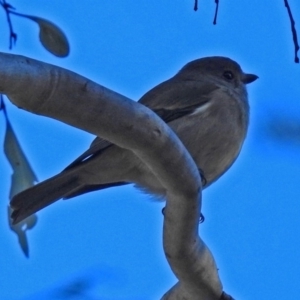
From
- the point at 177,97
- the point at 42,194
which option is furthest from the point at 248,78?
the point at 42,194

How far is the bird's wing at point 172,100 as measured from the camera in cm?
430

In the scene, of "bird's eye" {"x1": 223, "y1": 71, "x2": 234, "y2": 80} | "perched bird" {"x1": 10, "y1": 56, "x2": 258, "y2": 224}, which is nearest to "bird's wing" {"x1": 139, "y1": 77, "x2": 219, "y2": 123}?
"perched bird" {"x1": 10, "y1": 56, "x2": 258, "y2": 224}

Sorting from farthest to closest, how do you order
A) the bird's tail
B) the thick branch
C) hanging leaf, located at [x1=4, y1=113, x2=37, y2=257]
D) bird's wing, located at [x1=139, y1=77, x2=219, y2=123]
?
bird's wing, located at [x1=139, y1=77, x2=219, y2=123] < the bird's tail < hanging leaf, located at [x1=4, y1=113, x2=37, y2=257] < the thick branch

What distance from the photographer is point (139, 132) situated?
8.77ft

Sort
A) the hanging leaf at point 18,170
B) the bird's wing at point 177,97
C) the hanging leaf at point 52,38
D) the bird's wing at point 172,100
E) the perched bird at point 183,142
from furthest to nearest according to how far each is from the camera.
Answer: the bird's wing at point 177,97 < the bird's wing at point 172,100 < the perched bird at point 183,142 < the hanging leaf at point 18,170 < the hanging leaf at point 52,38

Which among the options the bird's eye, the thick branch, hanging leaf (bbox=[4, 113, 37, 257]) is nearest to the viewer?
the thick branch

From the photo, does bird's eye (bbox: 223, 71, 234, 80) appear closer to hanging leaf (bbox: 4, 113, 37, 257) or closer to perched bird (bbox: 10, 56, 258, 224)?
perched bird (bbox: 10, 56, 258, 224)

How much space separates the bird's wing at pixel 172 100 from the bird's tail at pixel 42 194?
0.08 m

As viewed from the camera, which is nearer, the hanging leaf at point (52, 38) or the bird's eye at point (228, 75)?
the hanging leaf at point (52, 38)

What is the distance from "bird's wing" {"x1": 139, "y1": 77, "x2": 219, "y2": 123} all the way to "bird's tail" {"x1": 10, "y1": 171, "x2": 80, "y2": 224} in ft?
1.88

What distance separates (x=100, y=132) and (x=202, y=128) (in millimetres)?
1867

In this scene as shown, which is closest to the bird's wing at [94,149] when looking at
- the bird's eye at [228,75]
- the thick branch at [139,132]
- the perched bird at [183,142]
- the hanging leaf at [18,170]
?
the perched bird at [183,142]

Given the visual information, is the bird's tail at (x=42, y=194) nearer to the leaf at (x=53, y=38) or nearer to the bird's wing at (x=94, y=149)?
the bird's wing at (x=94, y=149)

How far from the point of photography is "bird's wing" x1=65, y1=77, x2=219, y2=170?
14.1 ft
